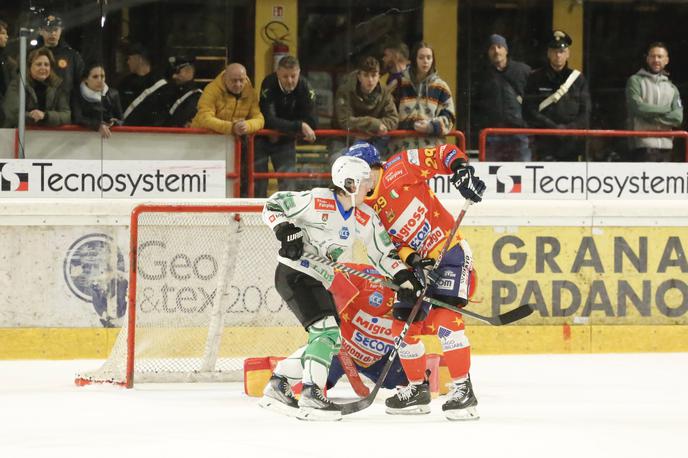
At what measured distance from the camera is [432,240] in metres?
6.05

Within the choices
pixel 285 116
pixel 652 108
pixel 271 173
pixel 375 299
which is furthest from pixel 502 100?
pixel 375 299

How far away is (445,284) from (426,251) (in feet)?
0.84

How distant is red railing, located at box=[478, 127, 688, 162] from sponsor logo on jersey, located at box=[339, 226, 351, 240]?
2.43 meters

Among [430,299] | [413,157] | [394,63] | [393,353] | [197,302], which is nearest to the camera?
[430,299]

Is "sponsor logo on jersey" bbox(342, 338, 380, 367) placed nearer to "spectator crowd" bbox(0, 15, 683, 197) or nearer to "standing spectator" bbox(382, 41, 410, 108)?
"spectator crowd" bbox(0, 15, 683, 197)

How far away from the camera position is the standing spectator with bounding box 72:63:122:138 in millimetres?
7508

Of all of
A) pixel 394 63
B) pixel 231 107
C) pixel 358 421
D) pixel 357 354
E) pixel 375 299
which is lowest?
pixel 358 421

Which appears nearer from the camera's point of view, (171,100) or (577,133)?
(171,100)

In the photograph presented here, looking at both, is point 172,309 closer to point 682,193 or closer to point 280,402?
point 280,402

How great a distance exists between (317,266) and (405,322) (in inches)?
18.5

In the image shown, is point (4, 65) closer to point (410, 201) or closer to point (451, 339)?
point (410, 201)

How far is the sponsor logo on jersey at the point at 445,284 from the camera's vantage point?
584 centimetres

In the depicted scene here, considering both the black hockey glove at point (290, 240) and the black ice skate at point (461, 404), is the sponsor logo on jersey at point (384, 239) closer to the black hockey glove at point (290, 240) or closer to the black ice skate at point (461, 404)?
the black hockey glove at point (290, 240)

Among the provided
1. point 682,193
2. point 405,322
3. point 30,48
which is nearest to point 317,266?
point 405,322
